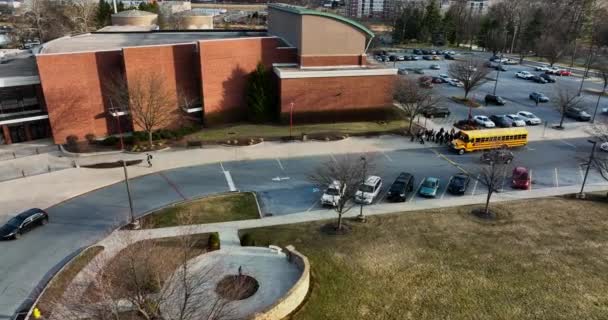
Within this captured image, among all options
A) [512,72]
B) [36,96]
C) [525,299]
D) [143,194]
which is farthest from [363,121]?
[512,72]

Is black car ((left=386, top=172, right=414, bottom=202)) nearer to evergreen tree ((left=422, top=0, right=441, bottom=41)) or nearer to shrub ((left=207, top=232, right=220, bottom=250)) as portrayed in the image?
shrub ((left=207, top=232, right=220, bottom=250))

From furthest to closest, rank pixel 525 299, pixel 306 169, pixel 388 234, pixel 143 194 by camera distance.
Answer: pixel 306 169 → pixel 143 194 → pixel 388 234 → pixel 525 299

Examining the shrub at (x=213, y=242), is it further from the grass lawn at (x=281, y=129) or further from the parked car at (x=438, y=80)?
the parked car at (x=438, y=80)

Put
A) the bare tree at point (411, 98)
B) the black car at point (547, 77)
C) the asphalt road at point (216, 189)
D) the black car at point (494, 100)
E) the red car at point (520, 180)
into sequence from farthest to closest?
the black car at point (547, 77)
the black car at point (494, 100)
the bare tree at point (411, 98)
the red car at point (520, 180)
the asphalt road at point (216, 189)

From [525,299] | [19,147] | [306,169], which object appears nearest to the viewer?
[525,299]

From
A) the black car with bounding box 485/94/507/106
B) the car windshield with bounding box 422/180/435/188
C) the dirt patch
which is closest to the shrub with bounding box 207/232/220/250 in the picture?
the dirt patch

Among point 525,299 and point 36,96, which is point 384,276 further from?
point 36,96

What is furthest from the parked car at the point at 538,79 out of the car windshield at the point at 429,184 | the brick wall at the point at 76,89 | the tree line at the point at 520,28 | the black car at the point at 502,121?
the brick wall at the point at 76,89
